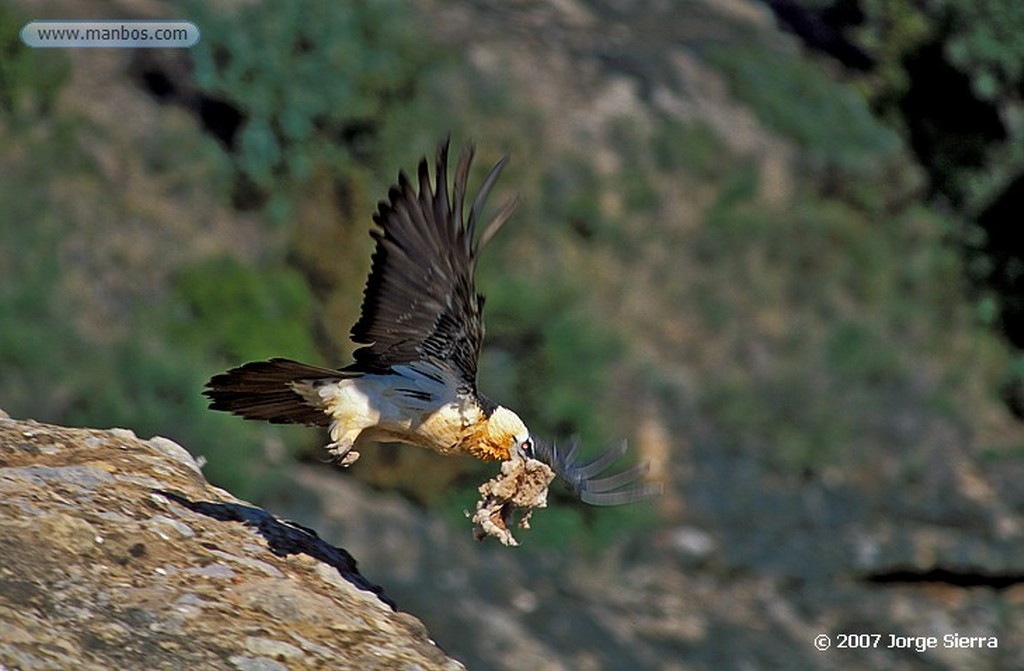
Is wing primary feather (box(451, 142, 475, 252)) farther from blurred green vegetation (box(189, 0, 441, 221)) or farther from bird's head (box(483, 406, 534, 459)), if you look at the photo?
blurred green vegetation (box(189, 0, 441, 221))

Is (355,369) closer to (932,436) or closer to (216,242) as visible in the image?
(216,242)

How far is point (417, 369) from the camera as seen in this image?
6234 mm

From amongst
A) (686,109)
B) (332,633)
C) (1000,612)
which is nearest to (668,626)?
(1000,612)

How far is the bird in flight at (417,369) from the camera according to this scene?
584 cm

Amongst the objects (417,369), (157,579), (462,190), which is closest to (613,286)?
(417,369)

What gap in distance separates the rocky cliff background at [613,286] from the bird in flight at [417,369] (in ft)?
19.2

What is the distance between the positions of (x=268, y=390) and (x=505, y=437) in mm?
793

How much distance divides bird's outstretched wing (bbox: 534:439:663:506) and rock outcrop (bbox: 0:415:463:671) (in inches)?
29.5

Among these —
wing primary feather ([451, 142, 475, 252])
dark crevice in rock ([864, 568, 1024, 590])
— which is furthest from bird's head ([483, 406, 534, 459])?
dark crevice in rock ([864, 568, 1024, 590])

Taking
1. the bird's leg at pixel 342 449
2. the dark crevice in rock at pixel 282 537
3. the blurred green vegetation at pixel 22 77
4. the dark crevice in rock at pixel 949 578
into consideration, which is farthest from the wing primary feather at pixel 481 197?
the blurred green vegetation at pixel 22 77

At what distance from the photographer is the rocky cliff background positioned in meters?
13.6

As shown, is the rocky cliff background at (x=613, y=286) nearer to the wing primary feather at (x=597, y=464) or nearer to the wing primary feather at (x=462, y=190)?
the wing primary feather at (x=597, y=464)

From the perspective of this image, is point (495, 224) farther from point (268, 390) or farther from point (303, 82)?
point (303, 82)

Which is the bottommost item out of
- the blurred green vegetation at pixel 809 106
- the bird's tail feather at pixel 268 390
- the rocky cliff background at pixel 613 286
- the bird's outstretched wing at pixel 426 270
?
the bird's tail feather at pixel 268 390
